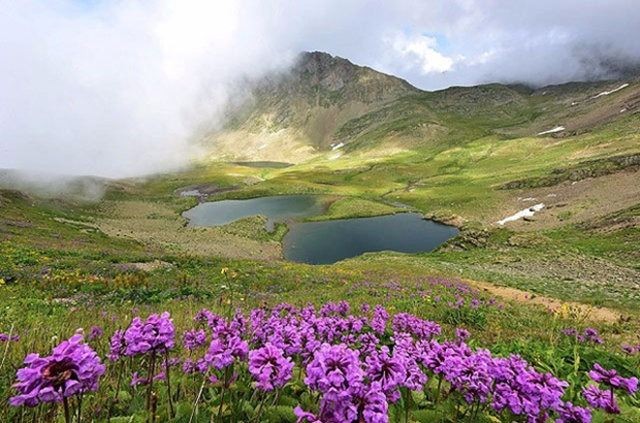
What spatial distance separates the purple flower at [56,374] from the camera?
2.15 meters

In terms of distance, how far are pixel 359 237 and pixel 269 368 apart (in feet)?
269

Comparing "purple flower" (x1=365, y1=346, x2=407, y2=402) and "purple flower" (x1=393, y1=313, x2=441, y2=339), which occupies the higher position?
"purple flower" (x1=365, y1=346, x2=407, y2=402)

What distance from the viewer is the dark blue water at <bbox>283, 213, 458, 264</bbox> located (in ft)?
241


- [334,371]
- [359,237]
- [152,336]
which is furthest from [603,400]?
[359,237]

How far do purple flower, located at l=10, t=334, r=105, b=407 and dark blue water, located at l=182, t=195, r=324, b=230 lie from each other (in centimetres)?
9037

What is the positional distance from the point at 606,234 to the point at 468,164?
13063cm

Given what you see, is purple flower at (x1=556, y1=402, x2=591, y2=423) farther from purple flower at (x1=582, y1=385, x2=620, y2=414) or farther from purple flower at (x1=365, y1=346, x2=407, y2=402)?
purple flower at (x1=365, y1=346, x2=407, y2=402)

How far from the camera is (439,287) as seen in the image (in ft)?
79.0

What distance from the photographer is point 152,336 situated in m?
3.27

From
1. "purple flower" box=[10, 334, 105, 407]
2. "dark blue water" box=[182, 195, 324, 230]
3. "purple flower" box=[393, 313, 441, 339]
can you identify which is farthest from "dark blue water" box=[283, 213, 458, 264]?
"purple flower" box=[10, 334, 105, 407]

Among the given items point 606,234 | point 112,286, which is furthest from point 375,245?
point 112,286

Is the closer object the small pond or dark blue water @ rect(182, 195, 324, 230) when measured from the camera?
the small pond

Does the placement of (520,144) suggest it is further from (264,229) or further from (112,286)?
(112,286)

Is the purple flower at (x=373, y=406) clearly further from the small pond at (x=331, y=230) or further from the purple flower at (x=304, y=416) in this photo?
the small pond at (x=331, y=230)
